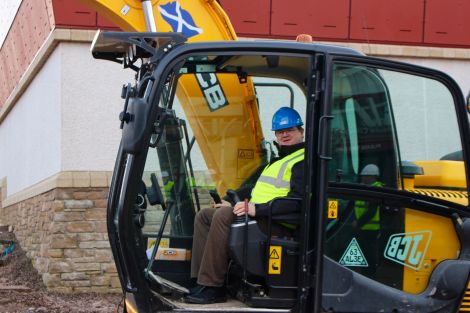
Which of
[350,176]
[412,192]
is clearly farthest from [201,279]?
[412,192]

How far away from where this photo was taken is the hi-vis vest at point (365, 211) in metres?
4.16

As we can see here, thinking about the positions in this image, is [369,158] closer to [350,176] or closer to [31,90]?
[350,176]

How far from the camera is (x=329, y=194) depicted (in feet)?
13.4

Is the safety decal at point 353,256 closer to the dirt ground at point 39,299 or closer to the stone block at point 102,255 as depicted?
the dirt ground at point 39,299

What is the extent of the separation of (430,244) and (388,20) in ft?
21.3

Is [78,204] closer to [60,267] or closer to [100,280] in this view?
[60,267]

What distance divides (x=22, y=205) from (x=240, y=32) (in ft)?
17.6

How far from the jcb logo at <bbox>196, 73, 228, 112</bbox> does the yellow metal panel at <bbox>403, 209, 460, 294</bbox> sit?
5.43 ft

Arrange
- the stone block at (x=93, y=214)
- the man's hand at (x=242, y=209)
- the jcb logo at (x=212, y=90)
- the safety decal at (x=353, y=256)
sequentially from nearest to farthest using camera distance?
the safety decal at (x=353, y=256), the man's hand at (x=242, y=209), the jcb logo at (x=212, y=90), the stone block at (x=93, y=214)

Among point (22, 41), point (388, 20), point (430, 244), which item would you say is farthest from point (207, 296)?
point (22, 41)

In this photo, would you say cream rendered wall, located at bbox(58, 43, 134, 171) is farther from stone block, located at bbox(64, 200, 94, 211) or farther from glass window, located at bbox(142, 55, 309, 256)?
glass window, located at bbox(142, 55, 309, 256)

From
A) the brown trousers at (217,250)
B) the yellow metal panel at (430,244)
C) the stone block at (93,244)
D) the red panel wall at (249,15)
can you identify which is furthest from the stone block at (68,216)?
the yellow metal panel at (430,244)

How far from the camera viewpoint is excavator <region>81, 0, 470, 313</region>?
4.01 m

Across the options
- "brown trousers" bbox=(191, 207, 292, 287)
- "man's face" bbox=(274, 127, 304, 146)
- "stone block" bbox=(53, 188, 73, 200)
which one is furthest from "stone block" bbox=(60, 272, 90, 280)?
"man's face" bbox=(274, 127, 304, 146)
